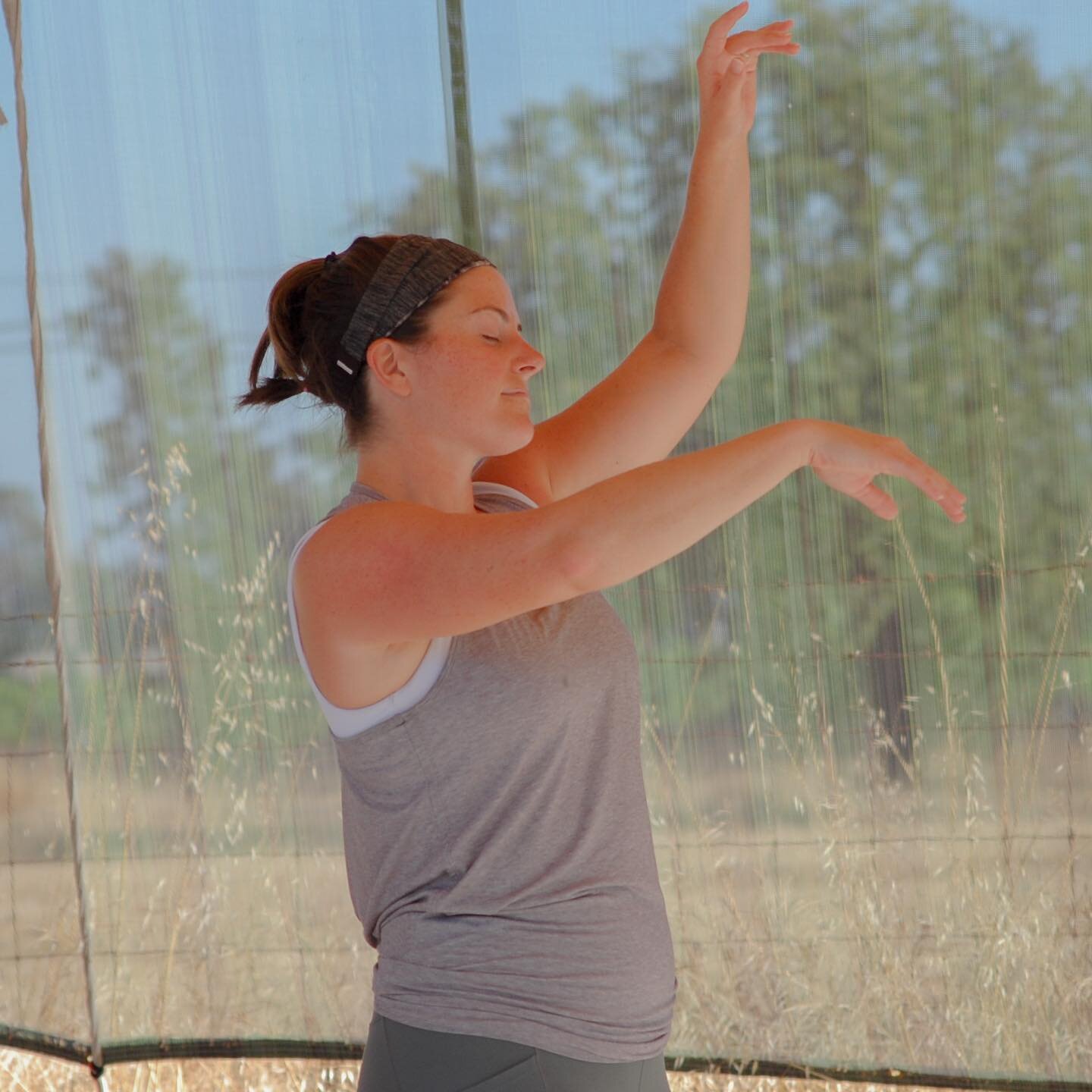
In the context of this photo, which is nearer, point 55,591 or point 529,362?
point 529,362

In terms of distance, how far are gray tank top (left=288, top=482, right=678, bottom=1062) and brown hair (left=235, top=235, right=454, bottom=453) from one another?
0.66 feet

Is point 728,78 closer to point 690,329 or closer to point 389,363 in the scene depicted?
point 690,329

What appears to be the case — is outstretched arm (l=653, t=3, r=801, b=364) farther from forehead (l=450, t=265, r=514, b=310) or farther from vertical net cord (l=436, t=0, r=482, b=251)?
vertical net cord (l=436, t=0, r=482, b=251)

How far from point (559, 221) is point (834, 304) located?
44 centimetres

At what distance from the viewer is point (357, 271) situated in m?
1.34

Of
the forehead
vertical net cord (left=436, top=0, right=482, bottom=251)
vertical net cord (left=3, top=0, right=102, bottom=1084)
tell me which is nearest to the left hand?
the forehead

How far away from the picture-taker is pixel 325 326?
1.36 metres

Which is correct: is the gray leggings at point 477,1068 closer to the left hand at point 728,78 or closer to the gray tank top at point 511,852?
the gray tank top at point 511,852

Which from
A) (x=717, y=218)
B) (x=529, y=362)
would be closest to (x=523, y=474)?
(x=529, y=362)

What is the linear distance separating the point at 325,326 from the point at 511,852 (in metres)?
0.54

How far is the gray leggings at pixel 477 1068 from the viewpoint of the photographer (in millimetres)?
1156

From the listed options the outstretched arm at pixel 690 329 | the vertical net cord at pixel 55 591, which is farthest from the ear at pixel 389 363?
the vertical net cord at pixel 55 591

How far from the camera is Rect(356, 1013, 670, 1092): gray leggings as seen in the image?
116 centimetres

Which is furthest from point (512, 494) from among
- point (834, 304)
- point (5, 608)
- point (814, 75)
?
point (5, 608)
